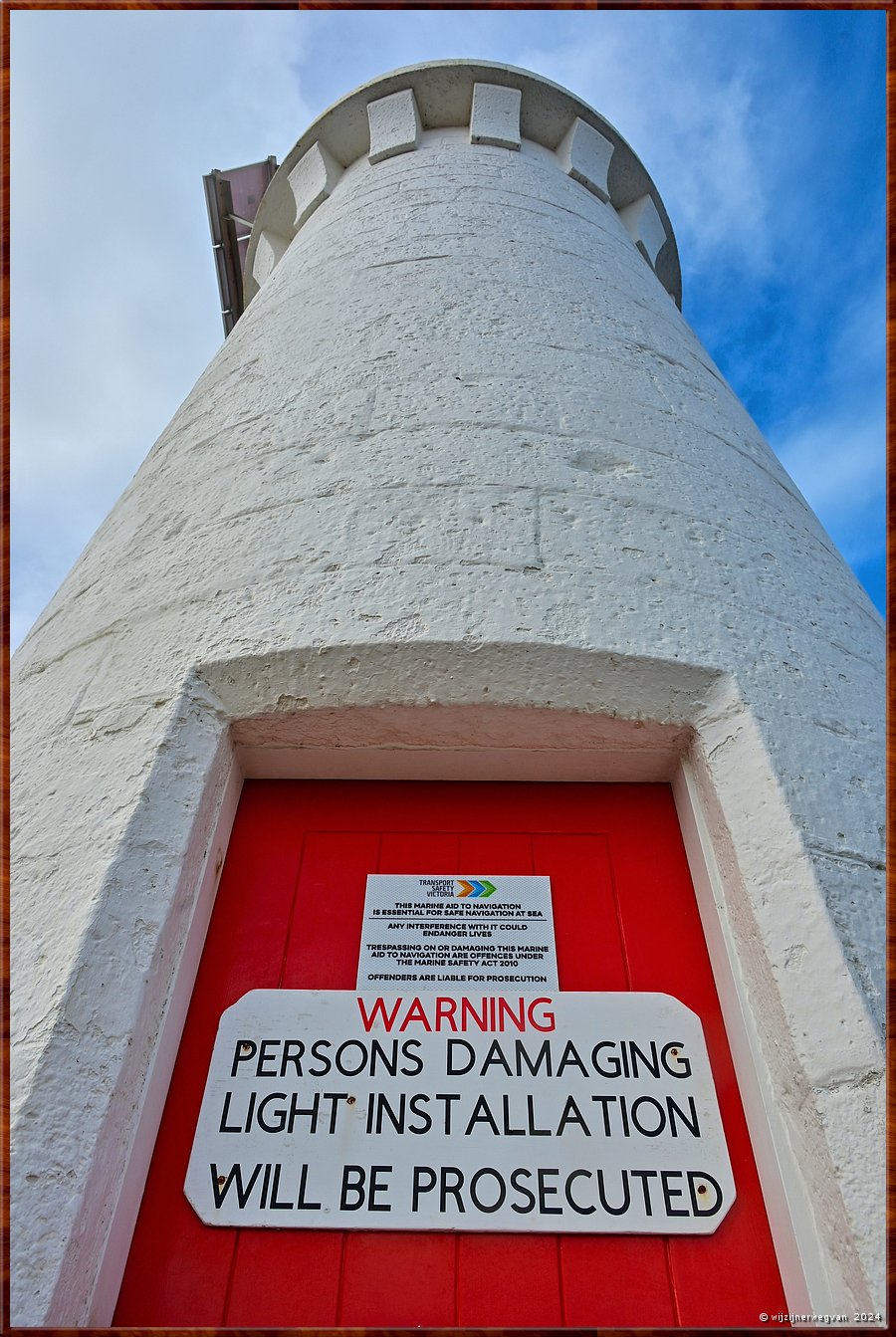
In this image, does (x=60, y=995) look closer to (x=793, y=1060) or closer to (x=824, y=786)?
(x=793, y=1060)

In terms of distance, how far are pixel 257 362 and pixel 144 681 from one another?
1.30m

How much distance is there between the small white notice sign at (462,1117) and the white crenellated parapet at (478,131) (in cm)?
397

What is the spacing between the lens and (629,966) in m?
1.42

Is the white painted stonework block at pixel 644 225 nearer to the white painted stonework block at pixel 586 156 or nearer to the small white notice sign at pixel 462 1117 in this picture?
the white painted stonework block at pixel 586 156

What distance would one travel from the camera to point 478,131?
390cm

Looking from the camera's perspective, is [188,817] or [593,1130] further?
[188,817]

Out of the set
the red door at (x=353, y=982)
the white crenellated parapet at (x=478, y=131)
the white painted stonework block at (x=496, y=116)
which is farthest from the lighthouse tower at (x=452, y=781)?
the white crenellated parapet at (x=478, y=131)

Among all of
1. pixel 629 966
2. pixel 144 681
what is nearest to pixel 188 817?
pixel 144 681

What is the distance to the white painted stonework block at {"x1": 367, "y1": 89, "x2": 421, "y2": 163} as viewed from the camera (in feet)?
13.0

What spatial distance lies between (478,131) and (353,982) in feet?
12.9

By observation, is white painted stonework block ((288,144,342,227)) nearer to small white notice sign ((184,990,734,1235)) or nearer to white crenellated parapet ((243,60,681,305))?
white crenellated parapet ((243,60,681,305))

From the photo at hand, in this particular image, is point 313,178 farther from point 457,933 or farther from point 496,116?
point 457,933

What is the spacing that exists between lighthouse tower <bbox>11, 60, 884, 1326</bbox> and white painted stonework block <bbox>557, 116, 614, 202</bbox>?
2246 millimetres

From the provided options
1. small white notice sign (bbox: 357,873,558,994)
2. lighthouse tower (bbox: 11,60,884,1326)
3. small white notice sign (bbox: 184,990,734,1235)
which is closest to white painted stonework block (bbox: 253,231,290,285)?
lighthouse tower (bbox: 11,60,884,1326)
